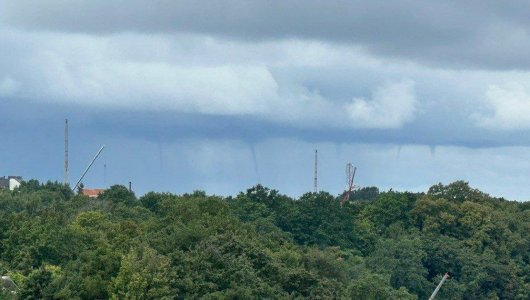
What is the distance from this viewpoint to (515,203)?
170 metres

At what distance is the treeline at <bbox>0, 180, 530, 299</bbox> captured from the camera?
80.9m

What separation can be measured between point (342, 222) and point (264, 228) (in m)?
11.4

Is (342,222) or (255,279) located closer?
(255,279)

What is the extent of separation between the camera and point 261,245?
94500mm

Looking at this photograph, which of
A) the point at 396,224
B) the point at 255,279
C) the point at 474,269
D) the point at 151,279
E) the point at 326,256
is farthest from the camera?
the point at 396,224

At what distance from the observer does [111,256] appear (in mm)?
82125

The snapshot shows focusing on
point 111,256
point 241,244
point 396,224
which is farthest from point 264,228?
point 111,256

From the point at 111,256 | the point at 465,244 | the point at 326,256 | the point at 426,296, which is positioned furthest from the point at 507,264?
the point at 111,256

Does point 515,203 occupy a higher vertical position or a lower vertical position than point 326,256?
higher

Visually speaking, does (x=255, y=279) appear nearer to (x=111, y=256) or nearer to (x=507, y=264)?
(x=111, y=256)

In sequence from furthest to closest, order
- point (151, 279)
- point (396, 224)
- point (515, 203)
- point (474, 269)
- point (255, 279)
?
point (515, 203) → point (396, 224) → point (474, 269) → point (255, 279) → point (151, 279)

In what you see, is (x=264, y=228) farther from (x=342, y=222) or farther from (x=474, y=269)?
(x=474, y=269)

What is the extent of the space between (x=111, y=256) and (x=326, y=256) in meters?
23.6

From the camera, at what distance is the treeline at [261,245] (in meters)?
80.9
